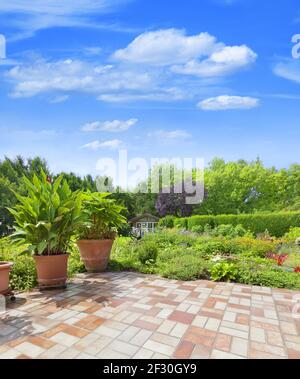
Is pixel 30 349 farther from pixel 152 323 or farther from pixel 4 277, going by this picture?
pixel 4 277

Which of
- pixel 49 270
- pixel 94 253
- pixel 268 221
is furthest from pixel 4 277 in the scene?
pixel 268 221

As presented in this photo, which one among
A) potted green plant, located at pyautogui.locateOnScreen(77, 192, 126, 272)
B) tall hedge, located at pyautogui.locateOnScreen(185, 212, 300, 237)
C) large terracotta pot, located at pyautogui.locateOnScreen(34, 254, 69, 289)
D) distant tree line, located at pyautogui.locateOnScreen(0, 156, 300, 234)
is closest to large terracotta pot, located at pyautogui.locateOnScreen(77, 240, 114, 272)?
potted green plant, located at pyautogui.locateOnScreen(77, 192, 126, 272)

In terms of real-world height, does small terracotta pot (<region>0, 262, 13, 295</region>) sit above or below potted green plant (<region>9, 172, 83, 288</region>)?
below

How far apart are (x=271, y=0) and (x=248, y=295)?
187 inches

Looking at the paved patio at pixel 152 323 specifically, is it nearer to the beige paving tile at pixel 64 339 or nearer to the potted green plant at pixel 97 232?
the beige paving tile at pixel 64 339

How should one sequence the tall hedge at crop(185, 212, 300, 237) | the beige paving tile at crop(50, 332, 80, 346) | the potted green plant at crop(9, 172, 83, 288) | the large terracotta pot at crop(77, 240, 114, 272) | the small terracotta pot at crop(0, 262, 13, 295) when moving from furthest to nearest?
the tall hedge at crop(185, 212, 300, 237)
the large terracotta pot at crop(77, 240, 114, 272)
the potted green plant at crop(9, 172, 83, 288)
the small terracotta pot at crop(0, 262, 13, 295)
the beige paving tile at crop(50, 332, 80, 346)

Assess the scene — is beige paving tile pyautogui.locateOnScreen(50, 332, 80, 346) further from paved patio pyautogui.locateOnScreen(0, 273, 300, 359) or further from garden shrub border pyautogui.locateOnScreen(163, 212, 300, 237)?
garden shrub border pyautogui.locateOnScreen(163, 212, 300, 237)

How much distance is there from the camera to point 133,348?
215cm

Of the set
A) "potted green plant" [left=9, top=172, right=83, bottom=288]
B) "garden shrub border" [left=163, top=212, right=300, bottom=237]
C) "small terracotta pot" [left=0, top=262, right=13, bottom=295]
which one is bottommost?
"garden shrub border" [left=163, top=212, right=300, bottom=237]

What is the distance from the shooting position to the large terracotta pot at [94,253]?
16.1 feet

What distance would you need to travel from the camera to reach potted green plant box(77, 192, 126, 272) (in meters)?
A: 4.94

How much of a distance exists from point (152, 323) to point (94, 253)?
2541mm

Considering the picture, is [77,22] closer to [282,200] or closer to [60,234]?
[60,234]

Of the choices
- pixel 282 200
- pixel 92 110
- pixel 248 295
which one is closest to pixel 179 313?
pixel 248 295
